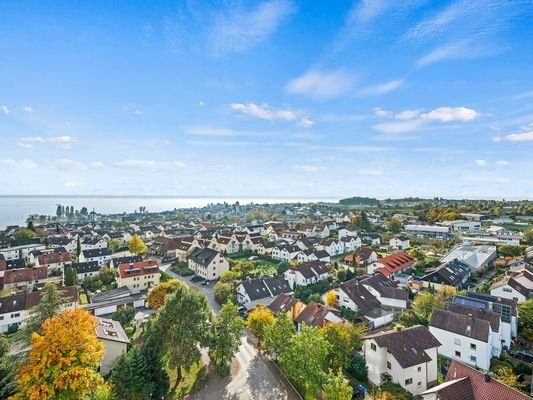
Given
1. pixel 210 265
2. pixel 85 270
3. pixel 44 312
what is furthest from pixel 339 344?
pixel 85 270

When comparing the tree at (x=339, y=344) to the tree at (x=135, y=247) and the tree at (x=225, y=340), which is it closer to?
the tree at (x=225, y=340)

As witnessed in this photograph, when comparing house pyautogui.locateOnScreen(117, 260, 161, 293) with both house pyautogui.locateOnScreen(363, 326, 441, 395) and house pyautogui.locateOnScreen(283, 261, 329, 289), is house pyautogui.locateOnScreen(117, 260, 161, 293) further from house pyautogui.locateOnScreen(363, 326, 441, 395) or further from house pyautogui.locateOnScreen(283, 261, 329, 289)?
house pyautogui.locateOnScreen(363, 326, 441, 395)

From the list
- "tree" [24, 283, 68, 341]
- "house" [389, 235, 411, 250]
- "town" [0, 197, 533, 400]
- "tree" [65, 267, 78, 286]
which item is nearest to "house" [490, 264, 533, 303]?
"town" [0, 197, 533, 400]

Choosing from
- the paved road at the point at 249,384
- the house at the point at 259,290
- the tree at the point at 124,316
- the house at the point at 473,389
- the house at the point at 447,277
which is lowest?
the paved road at the point at 249,384

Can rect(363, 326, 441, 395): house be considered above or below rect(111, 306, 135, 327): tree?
above

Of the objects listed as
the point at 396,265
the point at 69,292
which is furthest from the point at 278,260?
the point at 69,292

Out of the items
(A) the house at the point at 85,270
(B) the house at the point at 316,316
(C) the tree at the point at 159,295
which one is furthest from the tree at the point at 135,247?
(B) the house at the point at 316,316

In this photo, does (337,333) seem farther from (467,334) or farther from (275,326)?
(467,334)
